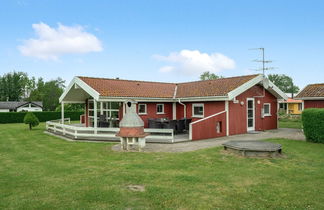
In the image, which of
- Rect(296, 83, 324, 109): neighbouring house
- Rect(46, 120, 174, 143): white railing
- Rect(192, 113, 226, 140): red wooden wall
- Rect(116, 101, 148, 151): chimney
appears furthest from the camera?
Rect(296, 83, 324, 109): neighbouring house

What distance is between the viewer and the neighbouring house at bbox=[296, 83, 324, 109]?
16359mm

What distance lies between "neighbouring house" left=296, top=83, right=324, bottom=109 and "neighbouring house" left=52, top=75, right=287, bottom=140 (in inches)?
71.1

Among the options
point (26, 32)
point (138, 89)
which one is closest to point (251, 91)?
point (138, 89)

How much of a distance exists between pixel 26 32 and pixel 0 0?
6.17 meters

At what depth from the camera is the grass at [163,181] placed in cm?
489

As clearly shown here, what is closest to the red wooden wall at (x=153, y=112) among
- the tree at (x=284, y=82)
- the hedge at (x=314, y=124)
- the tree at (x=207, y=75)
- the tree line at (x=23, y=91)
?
the hedge at (x=314, y=124)

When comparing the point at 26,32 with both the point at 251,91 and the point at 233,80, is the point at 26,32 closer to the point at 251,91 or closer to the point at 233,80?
the point at 233,80

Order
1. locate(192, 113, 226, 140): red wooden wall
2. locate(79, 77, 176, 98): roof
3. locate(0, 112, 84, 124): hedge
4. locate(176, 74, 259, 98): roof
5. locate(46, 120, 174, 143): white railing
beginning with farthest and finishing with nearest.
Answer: locate(0, 112, 84, 124): hedge → locate(176, 74, 259, 98): roof → locate(79, 77, 176, 98): roof → locate(192, 113, 226, 140): red wooden wall → locate(46, 120, 174, 143): white railing

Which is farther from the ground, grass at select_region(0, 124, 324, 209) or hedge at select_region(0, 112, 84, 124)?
hedge at select_region(0, 112, 84, 124)

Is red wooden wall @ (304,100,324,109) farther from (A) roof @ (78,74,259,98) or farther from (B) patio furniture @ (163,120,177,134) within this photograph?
(B) patio furniture @ (163,120,177,134)

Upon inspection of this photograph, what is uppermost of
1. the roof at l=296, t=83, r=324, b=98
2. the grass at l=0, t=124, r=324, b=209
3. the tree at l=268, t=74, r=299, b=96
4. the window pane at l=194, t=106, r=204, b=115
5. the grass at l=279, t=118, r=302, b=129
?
the tree at l=268, t=74, r=299, b=96

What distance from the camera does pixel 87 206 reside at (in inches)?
185

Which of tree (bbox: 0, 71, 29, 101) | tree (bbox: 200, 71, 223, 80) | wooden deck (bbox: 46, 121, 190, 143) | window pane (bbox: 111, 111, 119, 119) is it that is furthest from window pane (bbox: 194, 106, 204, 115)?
tree (bbox: 0, 71, 29, 101)

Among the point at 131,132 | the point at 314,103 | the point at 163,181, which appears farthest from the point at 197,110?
the point at 163,181
